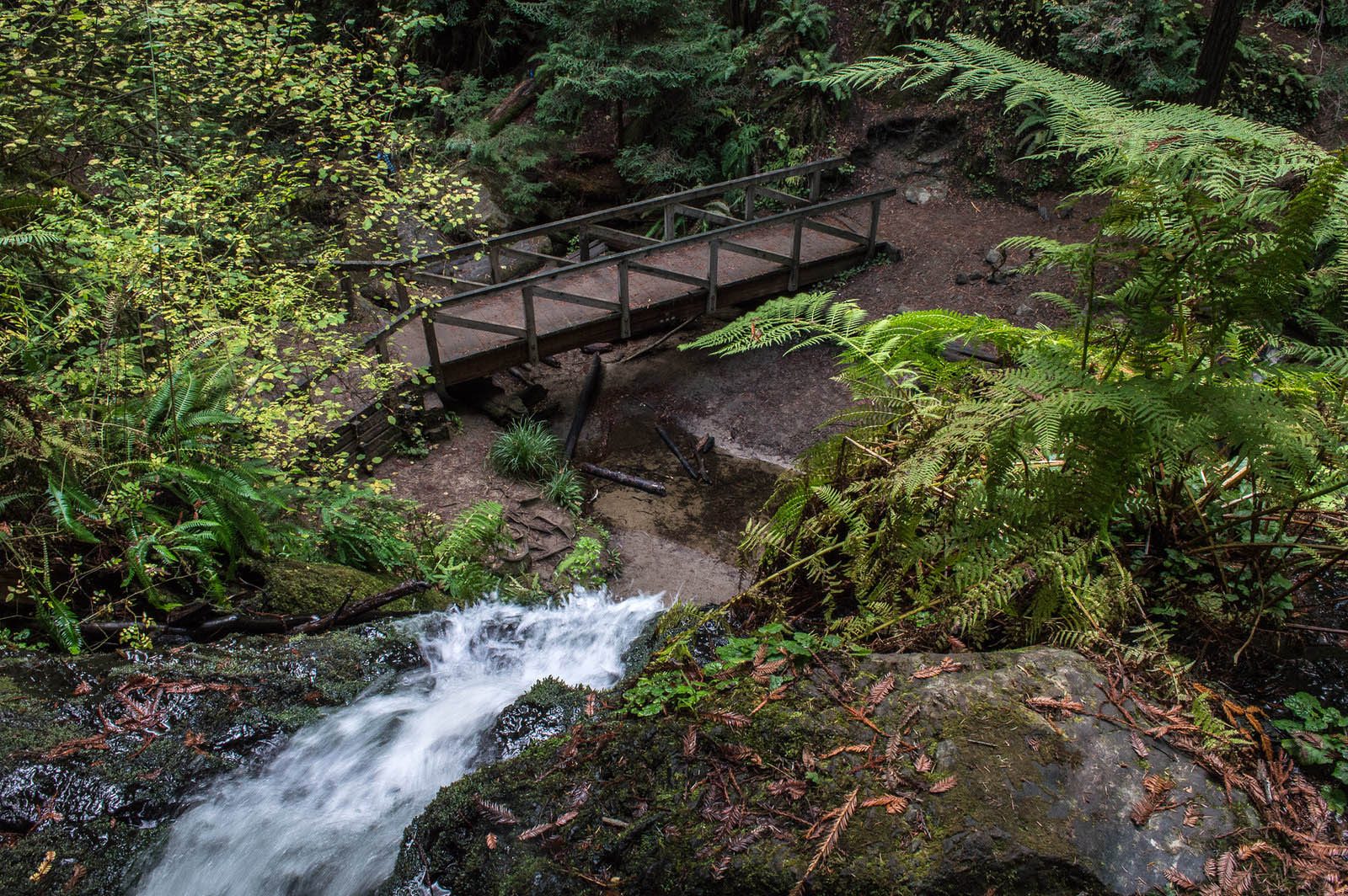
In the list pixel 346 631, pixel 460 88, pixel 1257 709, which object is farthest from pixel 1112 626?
pixel 460 88

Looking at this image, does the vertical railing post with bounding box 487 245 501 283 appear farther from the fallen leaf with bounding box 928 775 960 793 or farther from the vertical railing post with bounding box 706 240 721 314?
the fallen leaf with bounding box 928 775 960 793

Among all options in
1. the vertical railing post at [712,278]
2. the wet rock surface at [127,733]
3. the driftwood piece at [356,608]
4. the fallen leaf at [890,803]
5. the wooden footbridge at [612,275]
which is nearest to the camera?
the fallen leaf at [890,803]

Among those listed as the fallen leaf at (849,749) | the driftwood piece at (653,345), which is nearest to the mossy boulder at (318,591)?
the fallen leaf at (849,749)

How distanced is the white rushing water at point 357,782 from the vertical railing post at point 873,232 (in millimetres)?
9301

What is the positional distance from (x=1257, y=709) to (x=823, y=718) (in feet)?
4.50

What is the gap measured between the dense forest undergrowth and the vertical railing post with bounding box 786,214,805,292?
3.37m

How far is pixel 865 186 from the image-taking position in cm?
1334

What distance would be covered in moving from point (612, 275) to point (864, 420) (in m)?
8.50

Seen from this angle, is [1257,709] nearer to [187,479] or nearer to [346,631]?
[346,631]

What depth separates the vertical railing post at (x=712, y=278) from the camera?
10.5 metres

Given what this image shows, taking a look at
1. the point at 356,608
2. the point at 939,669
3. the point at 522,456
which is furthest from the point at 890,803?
the point at 522,456

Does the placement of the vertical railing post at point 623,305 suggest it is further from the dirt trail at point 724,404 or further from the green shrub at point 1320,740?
the green shrub at point 1320,740

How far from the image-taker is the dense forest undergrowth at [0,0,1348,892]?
7.80 ft

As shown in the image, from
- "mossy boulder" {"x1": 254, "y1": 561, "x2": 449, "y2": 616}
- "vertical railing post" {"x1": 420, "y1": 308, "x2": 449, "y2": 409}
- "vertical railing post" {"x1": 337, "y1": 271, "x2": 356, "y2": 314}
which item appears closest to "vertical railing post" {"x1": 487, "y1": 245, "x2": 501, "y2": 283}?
"vertical railing post" {"x1": 420, "y1": 308, "x2": 449, "y2": 409}
